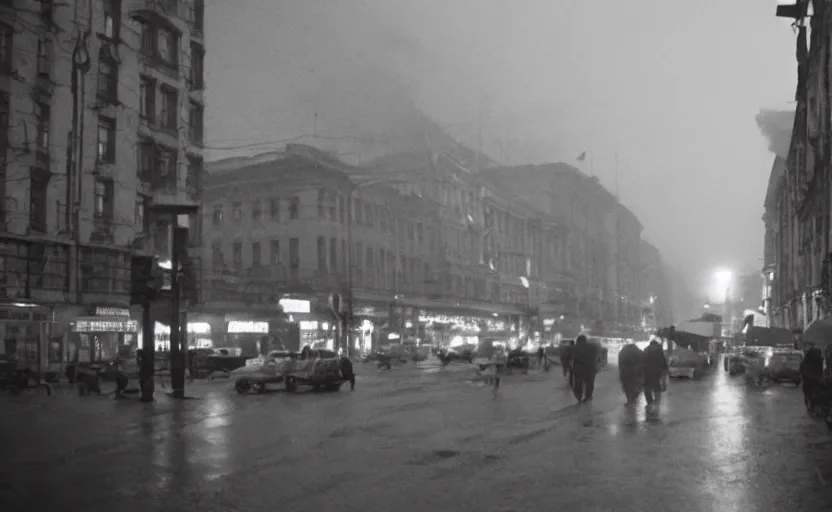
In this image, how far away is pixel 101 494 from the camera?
411 inches

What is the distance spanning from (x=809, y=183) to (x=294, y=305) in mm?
35311

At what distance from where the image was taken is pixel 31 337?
39812 millimetres

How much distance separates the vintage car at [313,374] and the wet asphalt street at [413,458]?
23.1ft

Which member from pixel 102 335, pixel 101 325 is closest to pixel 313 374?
pixel 101 325

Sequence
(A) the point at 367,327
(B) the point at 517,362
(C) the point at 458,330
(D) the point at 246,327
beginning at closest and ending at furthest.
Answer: (B) the point at 517,362 < (D) the point at 246,327 < (A) the point at 367,327 < (C) the point at 458,330

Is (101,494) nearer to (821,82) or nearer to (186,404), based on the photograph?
(186,404)

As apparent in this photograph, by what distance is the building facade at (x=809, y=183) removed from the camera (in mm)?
48188

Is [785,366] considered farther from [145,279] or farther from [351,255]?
[351,255]

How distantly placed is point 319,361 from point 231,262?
4754cm

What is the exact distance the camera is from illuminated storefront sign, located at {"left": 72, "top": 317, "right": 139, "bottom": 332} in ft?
138

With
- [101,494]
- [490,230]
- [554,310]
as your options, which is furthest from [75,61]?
[554,310]

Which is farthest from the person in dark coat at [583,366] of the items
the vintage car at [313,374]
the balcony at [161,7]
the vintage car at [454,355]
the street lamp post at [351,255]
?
the street lamp post at [351,255]

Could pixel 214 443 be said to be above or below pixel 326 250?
below

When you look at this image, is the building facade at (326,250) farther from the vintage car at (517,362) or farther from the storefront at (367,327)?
the vintage car at (517,362)
